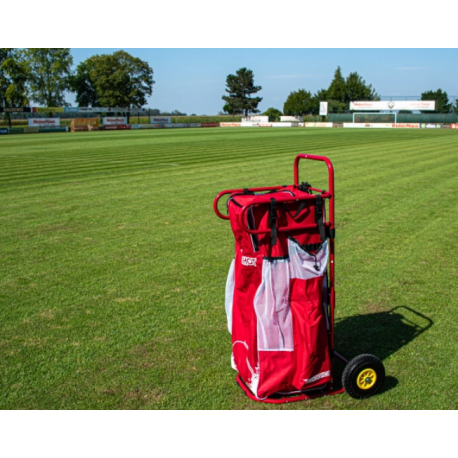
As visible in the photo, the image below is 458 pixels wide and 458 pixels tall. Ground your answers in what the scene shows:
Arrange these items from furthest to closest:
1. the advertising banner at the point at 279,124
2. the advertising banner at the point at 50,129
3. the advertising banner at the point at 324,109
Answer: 1. the advertising banner at the point at 324,109
2. the advertising banner at the point at 279,124
3. the advertising banner at the point at 50,129

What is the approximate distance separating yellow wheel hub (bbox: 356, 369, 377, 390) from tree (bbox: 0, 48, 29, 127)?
301ft

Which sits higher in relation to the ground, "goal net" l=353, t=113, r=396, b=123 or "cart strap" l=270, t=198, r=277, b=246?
"goal net" l=353, t=113, r=396, b=123

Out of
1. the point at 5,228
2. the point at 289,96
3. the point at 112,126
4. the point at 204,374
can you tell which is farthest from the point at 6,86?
the point at 204,374

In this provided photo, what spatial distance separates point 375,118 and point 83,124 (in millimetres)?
45105

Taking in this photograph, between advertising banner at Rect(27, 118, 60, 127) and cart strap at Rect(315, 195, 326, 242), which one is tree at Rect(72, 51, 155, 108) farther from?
cart strap at Rect(315, 195, 326, 242)

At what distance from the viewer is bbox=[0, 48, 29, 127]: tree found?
84.3m

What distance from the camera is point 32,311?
514 cm

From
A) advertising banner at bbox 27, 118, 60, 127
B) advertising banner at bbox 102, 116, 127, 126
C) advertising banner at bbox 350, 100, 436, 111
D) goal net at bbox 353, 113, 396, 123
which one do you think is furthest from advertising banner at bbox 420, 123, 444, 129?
advertising banner at bbox 27, 118, 60, 127

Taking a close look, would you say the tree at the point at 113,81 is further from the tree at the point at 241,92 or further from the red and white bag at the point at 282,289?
the red and white bag at the point at 282,289

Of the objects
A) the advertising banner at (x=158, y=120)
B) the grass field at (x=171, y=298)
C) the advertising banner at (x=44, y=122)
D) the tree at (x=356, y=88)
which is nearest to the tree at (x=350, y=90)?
the tree at (x=356, y=88)

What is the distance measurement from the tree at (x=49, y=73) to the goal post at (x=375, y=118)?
180 ft

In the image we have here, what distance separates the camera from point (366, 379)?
3.58m

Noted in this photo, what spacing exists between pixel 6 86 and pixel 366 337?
94080 mm

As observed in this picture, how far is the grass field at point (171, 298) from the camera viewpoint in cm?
372
